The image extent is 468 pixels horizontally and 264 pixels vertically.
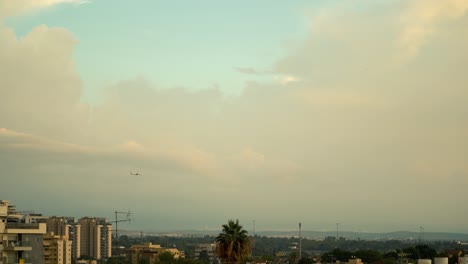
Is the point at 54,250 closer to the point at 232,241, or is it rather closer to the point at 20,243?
the point at 20,243

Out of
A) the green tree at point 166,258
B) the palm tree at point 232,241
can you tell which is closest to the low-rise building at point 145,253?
the green tree at point 166,258

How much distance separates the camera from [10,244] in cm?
5975

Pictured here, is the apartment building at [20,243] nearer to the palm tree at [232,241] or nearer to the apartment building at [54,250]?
the palm tree at [232,241]

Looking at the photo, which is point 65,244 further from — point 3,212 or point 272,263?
point 3,212

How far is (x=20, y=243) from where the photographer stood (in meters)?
60.2

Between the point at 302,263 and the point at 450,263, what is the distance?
141 ft

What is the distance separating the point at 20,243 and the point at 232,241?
18772 millimetres

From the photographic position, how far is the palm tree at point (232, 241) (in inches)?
1959

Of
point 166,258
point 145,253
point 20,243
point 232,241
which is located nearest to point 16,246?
point 20,243

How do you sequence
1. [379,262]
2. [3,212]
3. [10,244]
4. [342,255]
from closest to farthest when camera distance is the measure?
[10,244] → [3,212] → [379,262] → [342,255]

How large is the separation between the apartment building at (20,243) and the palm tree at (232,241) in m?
17.3

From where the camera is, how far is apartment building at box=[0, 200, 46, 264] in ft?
195

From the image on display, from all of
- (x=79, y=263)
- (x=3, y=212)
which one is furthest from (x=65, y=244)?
(x=3, y=212)

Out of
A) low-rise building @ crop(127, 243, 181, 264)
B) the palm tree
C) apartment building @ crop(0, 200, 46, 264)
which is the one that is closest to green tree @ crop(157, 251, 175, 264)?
low-rise building @ crop(127, 243, 181, 264)
